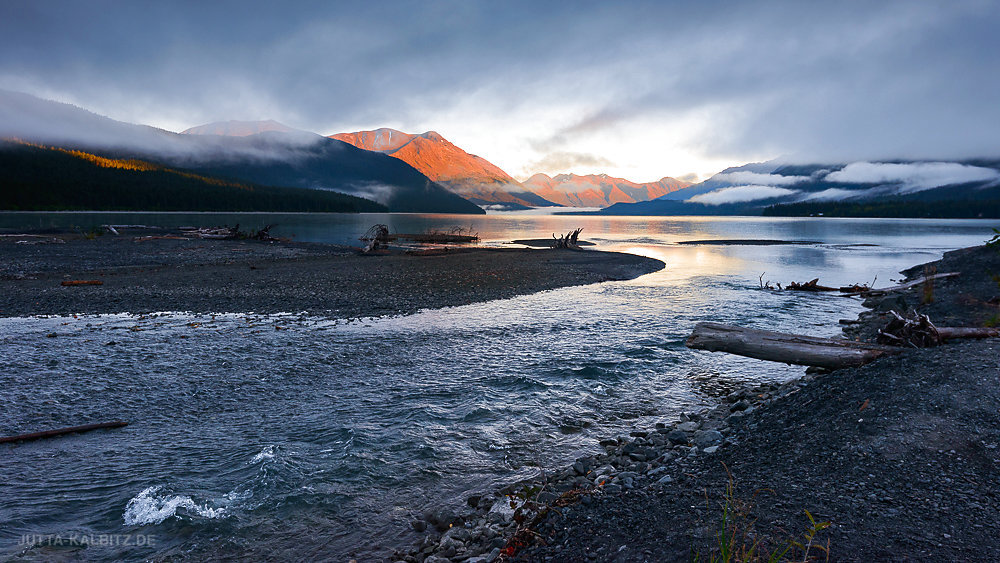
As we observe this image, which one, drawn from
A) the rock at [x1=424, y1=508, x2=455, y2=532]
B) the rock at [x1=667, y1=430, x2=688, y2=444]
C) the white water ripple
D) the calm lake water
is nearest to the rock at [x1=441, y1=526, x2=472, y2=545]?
the rock at [x1=424, y1=508, x2=455, y2=532]

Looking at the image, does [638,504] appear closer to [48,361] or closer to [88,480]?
[88,480]

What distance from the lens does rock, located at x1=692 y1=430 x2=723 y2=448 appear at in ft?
24.9

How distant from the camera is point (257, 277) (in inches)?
1019

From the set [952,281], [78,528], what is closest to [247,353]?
[78,528]

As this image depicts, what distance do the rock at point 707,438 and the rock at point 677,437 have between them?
17 cm

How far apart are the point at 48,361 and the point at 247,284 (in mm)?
12376

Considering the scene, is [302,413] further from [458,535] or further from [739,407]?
[739,407]

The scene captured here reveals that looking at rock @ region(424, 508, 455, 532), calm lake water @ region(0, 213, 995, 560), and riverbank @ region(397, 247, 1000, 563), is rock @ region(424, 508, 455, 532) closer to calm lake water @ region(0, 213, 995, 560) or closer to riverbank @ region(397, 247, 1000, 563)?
riverbank @ region(397, 247, 1000, 563)

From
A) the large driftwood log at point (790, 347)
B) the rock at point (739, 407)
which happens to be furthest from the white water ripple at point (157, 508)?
the large driftwood log at point (790, 347)

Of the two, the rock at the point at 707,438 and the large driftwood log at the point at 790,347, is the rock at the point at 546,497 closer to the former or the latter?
the rock at the point at 707,438

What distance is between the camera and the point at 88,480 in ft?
22.3

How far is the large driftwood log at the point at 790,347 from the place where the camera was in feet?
32.7

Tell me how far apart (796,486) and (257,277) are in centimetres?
2711

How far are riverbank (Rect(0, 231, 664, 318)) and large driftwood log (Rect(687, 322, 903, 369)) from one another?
1208cm
